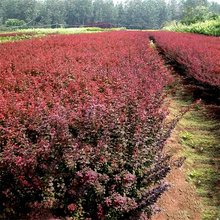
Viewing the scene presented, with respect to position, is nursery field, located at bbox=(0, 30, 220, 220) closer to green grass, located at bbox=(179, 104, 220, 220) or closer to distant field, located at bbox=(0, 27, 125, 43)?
green grass, located at bbox=(179, 104, 220, 220)

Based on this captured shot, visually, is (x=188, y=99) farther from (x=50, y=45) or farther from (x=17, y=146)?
(x=17, y=146)

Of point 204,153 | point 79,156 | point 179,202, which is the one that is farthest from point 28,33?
point 79,156

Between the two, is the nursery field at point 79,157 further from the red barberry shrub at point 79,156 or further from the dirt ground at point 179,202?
the dirt ground at point 179,202

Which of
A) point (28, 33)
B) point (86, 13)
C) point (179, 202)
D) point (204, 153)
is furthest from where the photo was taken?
point (86, 13)

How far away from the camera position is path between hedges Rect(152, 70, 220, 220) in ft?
16.0

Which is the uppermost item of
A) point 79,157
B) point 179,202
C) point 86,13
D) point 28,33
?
point 79,157

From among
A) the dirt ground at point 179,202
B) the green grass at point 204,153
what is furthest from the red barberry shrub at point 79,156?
the green grass at point 204,153

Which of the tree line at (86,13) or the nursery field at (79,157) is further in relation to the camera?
the tree line at (86,13)

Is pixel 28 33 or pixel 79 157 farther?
pixel 28 33

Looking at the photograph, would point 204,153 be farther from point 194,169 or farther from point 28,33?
point 28,33

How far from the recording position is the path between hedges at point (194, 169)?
16.0 ft

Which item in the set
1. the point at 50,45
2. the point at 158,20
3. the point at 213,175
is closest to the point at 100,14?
the point at 158,20

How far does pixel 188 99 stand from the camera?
9992 mm

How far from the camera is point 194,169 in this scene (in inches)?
233
